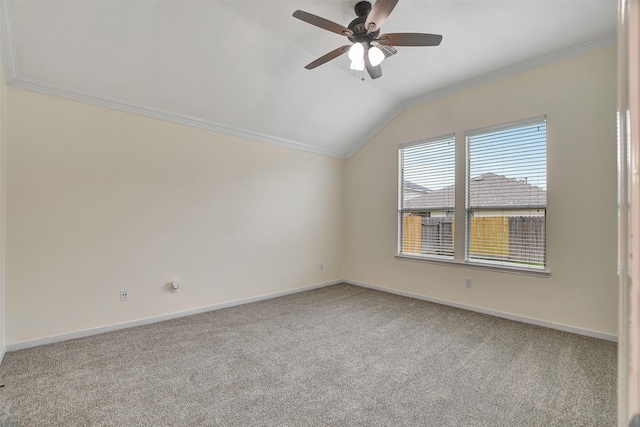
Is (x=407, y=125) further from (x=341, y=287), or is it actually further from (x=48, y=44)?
(x=48, y=44)

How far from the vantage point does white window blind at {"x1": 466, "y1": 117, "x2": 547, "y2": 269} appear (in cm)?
344

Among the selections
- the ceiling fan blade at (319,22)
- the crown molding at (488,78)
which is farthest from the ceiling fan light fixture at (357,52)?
the crown molding at (488,78)

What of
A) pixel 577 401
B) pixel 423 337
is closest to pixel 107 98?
pixel 423 337

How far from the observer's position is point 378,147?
5.07 metres

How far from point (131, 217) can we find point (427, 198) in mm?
3870

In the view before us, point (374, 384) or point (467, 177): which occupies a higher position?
point (467, 177)

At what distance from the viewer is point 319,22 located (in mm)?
2293

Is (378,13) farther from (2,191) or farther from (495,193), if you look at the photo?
(2,191)

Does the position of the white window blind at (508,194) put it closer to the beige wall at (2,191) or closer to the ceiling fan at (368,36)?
the ceiling fan at (368,36)

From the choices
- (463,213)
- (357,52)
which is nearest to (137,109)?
(357,52)

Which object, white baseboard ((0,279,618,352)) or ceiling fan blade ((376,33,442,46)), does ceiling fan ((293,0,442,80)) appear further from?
white baseboard ((0,279,618,352))

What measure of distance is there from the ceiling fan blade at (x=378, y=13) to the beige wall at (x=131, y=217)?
2.47m

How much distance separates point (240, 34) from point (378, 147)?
281 cm

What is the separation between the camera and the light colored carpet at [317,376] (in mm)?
1901
